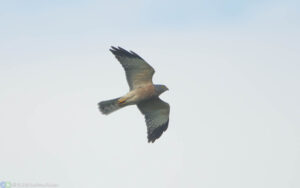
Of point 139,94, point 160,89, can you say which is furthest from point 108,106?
point 160,89

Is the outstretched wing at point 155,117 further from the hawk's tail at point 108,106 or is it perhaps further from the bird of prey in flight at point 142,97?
the hawk's tail at point 108,106

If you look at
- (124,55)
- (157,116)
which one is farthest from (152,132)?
(124,55)

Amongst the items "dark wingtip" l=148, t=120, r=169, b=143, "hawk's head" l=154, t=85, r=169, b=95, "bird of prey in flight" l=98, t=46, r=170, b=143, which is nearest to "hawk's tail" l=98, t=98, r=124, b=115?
"bird of prey in flight" l=98, t=46, r=170, b=143

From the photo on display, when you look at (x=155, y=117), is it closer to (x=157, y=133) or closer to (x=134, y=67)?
(x=157, y=133)

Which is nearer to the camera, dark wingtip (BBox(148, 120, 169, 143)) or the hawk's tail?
the hawk's tail

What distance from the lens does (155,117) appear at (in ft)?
96.8

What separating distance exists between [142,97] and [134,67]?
923 mm

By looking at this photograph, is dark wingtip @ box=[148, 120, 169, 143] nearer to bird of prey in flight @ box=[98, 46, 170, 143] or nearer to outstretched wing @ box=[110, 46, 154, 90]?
bird of prey in flight @ box=[98, 46, 170, 143]

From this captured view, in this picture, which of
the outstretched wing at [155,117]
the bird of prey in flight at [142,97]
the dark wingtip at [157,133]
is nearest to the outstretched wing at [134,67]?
the bird of prey in flight at [142,97]

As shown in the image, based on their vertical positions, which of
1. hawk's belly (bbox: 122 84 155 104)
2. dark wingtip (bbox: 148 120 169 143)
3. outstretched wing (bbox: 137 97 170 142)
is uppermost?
hawk's belly (bbox: 122 84 155 104)

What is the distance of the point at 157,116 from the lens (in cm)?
2950

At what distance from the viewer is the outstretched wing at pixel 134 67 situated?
28641 millimetres

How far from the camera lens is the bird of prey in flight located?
2875 cm

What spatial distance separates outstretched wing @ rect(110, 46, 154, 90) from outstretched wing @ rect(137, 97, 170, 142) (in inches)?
→ 30.0
